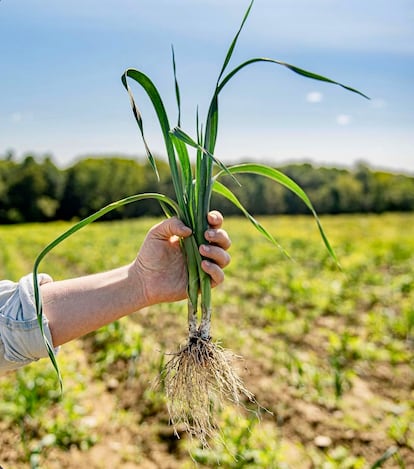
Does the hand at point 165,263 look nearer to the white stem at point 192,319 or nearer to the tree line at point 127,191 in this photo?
the white stem at point 192,319

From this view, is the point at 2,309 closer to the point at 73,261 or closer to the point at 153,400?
the point at 153,400

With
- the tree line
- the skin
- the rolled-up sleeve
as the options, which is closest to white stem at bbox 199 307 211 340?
the skin

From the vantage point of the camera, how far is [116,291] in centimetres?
153

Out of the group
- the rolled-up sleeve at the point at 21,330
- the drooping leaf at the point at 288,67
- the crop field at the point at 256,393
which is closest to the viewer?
the drooping leaf at the point at 288,67

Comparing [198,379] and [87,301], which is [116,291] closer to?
[87,301]

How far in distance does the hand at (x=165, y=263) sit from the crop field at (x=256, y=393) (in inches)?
8.0

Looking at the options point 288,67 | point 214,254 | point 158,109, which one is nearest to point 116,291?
point 214,254

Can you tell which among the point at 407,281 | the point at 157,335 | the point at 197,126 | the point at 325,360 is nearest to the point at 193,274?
the point at 197,126

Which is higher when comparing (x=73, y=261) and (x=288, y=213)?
(x=73, y=261)

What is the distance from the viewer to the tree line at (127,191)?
1334 inches

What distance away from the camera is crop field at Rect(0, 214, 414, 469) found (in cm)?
248

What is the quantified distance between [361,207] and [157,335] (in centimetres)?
4207

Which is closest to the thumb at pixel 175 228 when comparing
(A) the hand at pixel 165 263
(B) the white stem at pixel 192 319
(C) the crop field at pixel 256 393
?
(A) the hand at pixel 165 263

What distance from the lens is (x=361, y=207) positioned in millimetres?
43719
